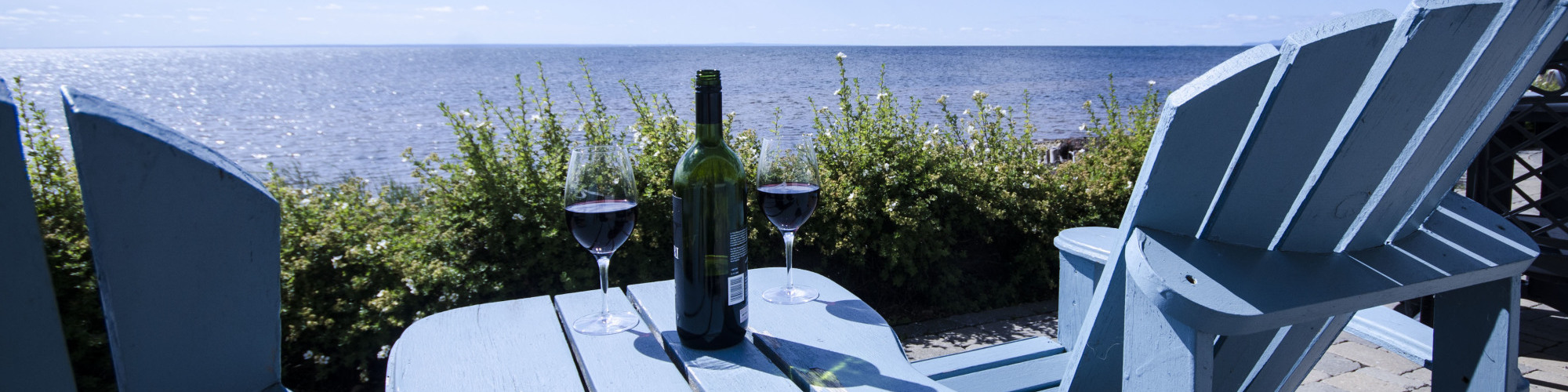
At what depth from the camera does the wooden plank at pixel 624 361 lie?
1.17m

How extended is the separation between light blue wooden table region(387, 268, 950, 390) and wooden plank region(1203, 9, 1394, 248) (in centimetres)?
56

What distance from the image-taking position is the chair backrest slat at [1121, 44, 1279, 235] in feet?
3.79

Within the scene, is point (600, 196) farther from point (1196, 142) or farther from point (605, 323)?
point (1196, 142)

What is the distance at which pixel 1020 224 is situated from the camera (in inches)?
161

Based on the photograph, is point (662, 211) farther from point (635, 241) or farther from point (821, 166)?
point (821, 166)

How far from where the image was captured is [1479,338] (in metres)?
1.45

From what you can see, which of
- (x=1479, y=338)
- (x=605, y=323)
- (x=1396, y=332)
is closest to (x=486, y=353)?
(x=605, y=323)

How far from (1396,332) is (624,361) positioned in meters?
1.76

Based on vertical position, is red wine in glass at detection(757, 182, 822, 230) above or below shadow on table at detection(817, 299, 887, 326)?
above

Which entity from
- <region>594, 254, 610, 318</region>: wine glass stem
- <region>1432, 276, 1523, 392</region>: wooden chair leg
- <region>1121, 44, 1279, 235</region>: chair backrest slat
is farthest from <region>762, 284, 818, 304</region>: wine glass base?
<region>1432, 276, 1523, 392</region>: wooden chair leg

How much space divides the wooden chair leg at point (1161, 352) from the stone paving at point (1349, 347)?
7.18ft

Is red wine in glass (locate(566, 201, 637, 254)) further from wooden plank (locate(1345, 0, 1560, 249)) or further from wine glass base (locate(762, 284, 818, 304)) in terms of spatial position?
wooden plank (locate(1345, 0, 1560, 249))

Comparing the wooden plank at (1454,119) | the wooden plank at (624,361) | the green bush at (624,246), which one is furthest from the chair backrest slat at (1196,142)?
the green bush at (624,246)

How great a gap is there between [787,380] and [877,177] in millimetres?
2742
